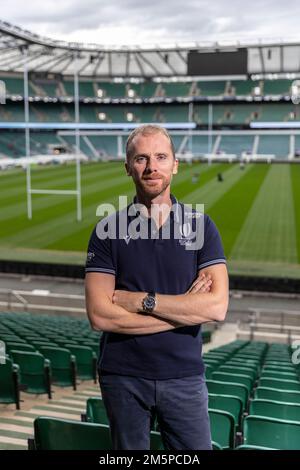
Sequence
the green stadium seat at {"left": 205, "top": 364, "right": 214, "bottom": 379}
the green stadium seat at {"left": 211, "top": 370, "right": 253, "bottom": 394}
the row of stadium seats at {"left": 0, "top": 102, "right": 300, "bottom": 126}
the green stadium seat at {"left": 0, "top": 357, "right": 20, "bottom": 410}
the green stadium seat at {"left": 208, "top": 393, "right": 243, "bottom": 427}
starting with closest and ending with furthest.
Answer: the green stadium seat at {"left": 208, "top": 393, "right": 243, "bottom": 427} → the green stadium seat at {"left": 0, "top": 357, "right": 20, "bottom": 410} → the green stadium seat at {"left": 211, "top": 370, "right": 253, "bottom": 394} → the green stadium seat at {"left": 205, "top": 364, "right": 214, "bottom": 379} → the row of stadium seats at {"left": 0, "top": 102, "right": 300, "bottom": 126}

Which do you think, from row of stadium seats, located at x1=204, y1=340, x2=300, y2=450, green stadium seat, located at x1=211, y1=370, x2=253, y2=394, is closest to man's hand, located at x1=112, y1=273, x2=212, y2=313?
row of stadium seats, located at x1=204, y1=340, x2=300, y2=450

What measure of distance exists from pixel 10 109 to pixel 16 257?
54092 millimetres

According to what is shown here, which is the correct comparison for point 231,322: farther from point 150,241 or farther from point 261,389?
point 150,241

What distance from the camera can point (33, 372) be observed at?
20.0ft

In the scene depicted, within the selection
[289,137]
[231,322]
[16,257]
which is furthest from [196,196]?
[289,137]

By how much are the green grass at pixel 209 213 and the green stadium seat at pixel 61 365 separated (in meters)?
10.9

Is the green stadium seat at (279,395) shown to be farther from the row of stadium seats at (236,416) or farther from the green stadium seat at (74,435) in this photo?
the green stadium seat at (74,435)

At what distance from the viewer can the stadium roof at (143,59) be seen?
65812 millimetres

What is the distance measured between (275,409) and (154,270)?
2.50 m

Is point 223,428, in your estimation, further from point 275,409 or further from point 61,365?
point 61,365

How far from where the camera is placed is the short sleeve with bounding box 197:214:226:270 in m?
2.42

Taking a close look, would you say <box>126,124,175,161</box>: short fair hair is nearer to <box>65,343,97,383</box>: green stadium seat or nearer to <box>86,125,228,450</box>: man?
<box>86,125,228,450</box>: man

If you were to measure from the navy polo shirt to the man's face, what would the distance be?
0.14 metres

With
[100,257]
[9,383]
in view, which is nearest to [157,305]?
[100,257]
